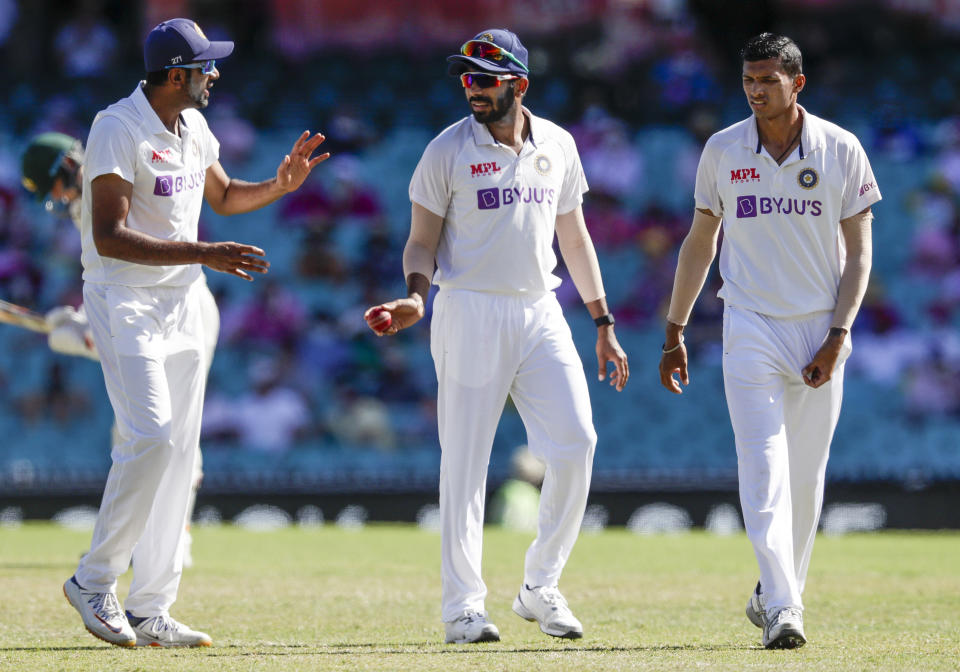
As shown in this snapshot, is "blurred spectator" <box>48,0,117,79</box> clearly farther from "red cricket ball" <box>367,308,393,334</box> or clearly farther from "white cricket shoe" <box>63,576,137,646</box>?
"red cricket ball" <box>367,308,393,334</box>

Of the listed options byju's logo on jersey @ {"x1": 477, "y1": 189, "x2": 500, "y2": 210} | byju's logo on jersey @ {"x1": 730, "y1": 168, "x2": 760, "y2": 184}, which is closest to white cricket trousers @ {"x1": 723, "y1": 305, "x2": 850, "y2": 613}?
byju's logo on jersey @ {"x1": 730, "y1": 168, "x2": 760, "y2": 184}

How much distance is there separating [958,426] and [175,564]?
11.0m

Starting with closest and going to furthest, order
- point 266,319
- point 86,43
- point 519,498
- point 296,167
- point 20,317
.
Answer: point 296,167
point 20,317
point 519,498
point 266,319
point 86,43

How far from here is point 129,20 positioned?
22547 mm

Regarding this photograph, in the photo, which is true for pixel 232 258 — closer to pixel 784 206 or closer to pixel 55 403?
pixel 784 206

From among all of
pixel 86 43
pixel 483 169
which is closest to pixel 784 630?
pixel 483 169

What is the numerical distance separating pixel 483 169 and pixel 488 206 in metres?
0.16

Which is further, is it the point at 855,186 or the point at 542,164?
the point at 542,164

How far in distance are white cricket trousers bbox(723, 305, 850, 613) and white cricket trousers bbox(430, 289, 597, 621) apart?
657 millimetres

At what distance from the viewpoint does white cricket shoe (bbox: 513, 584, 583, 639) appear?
21.1ft

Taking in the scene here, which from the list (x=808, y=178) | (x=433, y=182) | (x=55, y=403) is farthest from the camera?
(x=55, y=403)

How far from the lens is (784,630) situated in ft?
19.7

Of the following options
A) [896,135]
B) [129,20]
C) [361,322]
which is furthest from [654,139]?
[129,20]

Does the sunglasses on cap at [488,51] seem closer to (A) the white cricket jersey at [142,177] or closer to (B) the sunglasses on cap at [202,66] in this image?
(B) the sunglasses on cap at [202,66]
